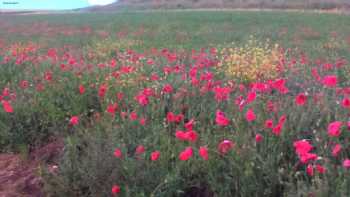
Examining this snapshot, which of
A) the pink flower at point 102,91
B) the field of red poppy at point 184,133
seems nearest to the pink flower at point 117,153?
the field of red poppy at point 184,133

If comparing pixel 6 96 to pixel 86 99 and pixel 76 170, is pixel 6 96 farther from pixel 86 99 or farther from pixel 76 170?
pixel 76 170

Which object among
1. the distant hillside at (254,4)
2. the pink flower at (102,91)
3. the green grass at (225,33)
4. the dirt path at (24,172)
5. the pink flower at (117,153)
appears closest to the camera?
the pink flower at (117,153)

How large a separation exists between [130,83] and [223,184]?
217 cm

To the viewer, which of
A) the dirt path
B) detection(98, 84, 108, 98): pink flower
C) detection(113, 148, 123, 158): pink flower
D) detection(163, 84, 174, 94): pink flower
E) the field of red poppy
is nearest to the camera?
the field of red poppy

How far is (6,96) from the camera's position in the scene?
5270 mm

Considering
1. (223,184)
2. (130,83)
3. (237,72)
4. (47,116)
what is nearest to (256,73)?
(237,72)

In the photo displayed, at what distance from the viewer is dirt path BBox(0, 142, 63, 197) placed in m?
3.86

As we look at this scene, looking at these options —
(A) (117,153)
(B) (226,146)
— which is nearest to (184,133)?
(B) (226,146)

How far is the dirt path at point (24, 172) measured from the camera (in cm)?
386

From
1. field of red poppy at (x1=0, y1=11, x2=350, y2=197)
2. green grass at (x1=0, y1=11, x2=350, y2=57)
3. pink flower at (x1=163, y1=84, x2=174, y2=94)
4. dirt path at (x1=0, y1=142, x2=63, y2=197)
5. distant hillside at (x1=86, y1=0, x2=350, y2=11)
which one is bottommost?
distant hillside at (x1=86, y1=0, x2=350, y2=11)

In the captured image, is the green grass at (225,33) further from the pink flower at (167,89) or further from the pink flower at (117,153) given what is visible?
the pink flower at (117,153)

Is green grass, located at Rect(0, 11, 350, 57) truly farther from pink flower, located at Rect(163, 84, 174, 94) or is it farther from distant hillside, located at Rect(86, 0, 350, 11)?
distant hillside, located at Rect(86, 0, 350, 11)

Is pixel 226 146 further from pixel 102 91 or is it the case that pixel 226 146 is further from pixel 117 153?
pixel 102 91

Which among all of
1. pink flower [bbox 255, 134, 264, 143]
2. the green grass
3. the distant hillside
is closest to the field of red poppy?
pink flower [bbox 255, 134, 264, 143]
